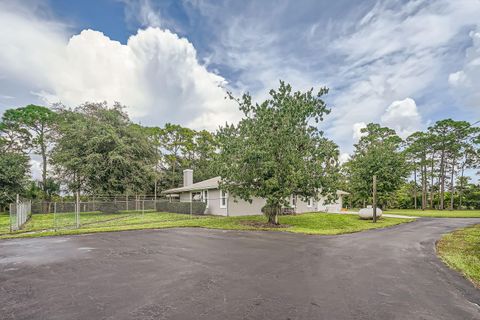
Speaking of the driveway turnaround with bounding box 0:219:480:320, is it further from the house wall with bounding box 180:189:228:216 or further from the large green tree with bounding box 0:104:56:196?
the large green tree with bounding box 0:104:56:196

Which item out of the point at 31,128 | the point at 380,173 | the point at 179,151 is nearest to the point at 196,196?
the point at 380,173

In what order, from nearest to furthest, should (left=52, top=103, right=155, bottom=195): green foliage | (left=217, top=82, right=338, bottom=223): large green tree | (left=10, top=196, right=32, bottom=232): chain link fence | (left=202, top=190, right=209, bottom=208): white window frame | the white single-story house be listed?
(left=10, top=196, right=32, bottom=232): chain link fence
(left=217, top=82, right=338, bottom=223): large green tree
the white single-story house
(left=202, top=190, right=209, bottom=208): white window frame
(left=52, top=103, right=155, bottom=195): green foliage

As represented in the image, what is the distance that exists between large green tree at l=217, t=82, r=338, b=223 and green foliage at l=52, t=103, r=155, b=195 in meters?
14.3

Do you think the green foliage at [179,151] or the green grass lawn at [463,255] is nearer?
the green grass lawn at [463,255]

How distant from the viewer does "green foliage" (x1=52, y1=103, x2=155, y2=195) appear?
977 inches

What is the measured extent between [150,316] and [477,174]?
52.5 meters

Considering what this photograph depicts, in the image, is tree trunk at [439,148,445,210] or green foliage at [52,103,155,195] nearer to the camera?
green foliage at [52,103,155,195]

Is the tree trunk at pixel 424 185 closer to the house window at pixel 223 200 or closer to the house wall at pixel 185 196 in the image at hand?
the house window at pixel 223 200

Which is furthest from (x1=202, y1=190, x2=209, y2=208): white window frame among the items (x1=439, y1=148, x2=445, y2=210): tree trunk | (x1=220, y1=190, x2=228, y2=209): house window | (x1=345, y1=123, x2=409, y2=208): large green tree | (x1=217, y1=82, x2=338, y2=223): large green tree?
(x1=439, y1=148, x2=445, y2=210): tree trunk

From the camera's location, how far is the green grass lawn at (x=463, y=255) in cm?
621

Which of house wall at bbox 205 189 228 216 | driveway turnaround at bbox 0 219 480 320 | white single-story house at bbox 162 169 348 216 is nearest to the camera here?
driveway turnaround at bbox 0 219 480 320

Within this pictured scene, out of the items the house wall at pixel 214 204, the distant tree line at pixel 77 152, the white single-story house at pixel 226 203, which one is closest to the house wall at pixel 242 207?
the white single-story house at pixel 226 203

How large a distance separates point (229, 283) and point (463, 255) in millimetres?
7610

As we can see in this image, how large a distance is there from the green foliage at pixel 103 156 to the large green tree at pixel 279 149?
1427cm
